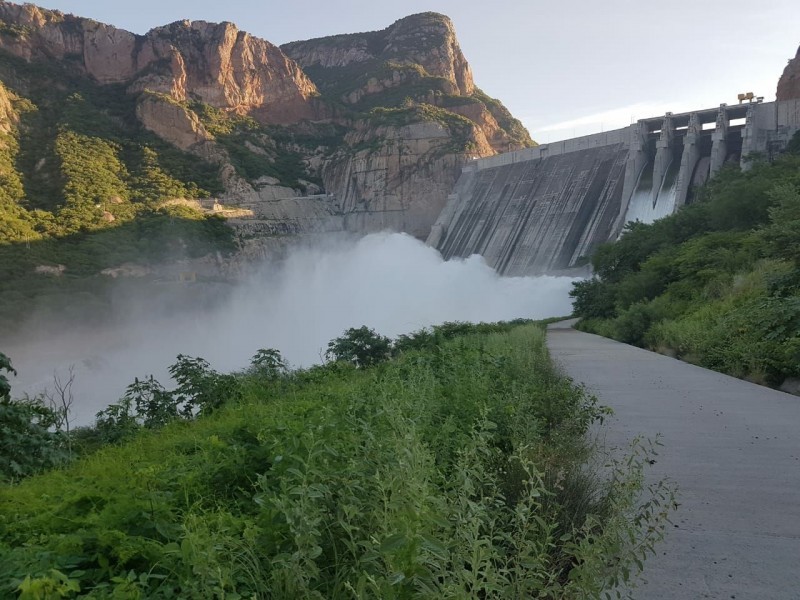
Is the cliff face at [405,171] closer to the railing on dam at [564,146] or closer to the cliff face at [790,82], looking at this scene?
the railing on dam at [564,146]

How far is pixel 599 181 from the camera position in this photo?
125 ft

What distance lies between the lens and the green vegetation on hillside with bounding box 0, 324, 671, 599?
204 centimetres

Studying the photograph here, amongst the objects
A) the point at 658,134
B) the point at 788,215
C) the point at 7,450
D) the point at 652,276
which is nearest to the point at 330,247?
the point at 658,134

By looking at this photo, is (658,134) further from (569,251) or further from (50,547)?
(50,547)

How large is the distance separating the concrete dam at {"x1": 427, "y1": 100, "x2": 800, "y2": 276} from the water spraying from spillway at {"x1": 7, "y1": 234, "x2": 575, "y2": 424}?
6.60ft

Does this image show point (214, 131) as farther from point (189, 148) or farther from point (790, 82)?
point (790, 82)

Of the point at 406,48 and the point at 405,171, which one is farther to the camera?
the point at 406,48

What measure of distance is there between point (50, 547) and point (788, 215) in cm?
1432

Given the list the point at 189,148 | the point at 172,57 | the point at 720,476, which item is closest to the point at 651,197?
the point at 720,476

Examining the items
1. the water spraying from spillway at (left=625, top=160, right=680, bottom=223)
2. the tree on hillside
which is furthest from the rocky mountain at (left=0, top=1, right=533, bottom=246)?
the tree on hillside

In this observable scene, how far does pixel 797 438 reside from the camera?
544 cm

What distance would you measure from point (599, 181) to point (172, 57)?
4690cm

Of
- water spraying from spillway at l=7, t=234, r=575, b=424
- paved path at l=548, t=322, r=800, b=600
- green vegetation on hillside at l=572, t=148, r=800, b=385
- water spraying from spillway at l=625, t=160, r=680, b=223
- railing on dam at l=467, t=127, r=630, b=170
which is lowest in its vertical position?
water spraying from spillway at l=7, t=234, r=575, b=424

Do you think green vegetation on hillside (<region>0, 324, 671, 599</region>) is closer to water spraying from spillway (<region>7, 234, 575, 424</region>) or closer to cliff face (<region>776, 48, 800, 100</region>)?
water spraying from spillway (<region>7, 234, 575, 424</region>)
